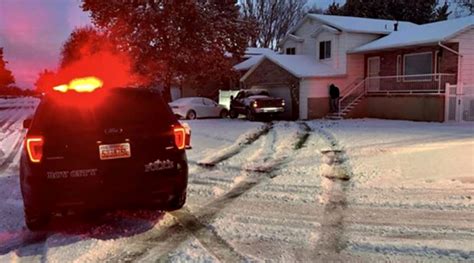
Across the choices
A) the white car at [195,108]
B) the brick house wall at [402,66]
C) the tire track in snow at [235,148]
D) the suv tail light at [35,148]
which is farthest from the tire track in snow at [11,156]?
the brick house wall at [402,66]

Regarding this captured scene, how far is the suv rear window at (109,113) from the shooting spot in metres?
5.23

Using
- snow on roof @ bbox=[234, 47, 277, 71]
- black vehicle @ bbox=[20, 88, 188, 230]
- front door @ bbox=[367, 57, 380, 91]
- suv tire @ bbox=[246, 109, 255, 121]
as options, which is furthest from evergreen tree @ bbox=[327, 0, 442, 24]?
black vehicle @ bbox=[20, 88, 188, 230]

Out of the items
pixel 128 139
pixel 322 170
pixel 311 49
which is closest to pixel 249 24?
pixel 311 49

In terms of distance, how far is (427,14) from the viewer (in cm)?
4153

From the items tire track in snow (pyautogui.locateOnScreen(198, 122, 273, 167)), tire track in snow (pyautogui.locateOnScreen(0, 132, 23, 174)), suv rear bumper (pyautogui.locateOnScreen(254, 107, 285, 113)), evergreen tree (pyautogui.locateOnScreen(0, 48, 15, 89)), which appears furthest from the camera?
evergreen tree (pyautogui.locateOnScreen(0, 48, 15, 89))

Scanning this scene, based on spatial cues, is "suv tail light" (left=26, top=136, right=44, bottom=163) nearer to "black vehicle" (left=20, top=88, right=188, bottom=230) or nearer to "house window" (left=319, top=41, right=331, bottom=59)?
"black vehicle" (left=20, top=88, right=188, bottom=230)

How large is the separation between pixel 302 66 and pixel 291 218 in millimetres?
21750

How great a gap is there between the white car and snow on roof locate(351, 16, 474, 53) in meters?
8.54

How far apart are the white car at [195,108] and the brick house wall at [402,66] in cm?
904

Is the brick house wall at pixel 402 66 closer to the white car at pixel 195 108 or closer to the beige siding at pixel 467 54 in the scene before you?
the beige siding at pixel 467 54

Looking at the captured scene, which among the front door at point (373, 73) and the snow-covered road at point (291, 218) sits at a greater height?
the front door at point (373, 73)

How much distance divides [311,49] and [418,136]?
1659 cm

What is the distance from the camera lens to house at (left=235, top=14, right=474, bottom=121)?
2217 cm

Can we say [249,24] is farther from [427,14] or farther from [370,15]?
[427,14]
